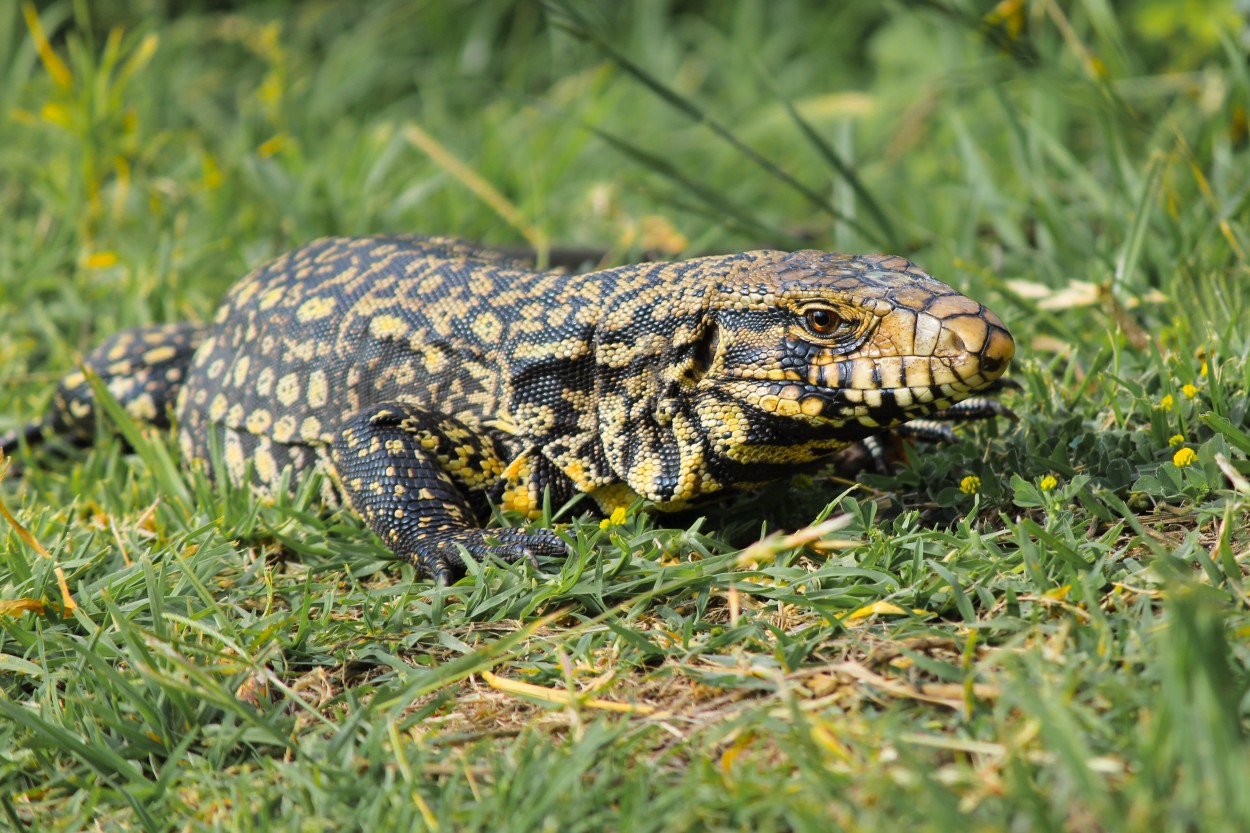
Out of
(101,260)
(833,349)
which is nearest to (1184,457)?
(833,349)

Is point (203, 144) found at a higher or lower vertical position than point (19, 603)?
higher

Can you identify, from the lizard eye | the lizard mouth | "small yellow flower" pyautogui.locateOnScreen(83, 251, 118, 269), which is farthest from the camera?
"small yellow flower" pyautogui.locateOnScreen(83, 251, 118, 269)

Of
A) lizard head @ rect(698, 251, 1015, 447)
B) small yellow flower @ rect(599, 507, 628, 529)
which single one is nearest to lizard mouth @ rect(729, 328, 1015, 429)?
lizard head @ rect(698, 251, 1015, 447)

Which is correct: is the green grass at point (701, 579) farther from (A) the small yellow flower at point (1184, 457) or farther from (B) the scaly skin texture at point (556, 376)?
(B) the scaly skin texture at point (556, 376)

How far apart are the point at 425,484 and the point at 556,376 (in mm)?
568

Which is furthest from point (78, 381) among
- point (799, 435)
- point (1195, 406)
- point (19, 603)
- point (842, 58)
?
point (842, 58)

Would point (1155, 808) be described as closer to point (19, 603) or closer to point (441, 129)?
point (19, 603)

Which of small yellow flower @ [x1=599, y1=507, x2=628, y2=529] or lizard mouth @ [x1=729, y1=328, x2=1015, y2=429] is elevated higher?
lizard mouth @ [x1=729, y1=328, x2=1015, y2=429]

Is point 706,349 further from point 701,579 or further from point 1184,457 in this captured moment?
point 1184,457

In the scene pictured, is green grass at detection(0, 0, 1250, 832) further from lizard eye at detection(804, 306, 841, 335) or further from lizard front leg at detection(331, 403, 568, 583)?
lizard eye at detection(804, 306, 841, 335)

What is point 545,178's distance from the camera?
7.16m

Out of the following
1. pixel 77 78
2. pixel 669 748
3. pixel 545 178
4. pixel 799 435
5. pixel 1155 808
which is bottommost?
pixel 669 748

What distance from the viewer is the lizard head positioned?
338cm

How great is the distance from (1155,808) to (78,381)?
461 centimetres
